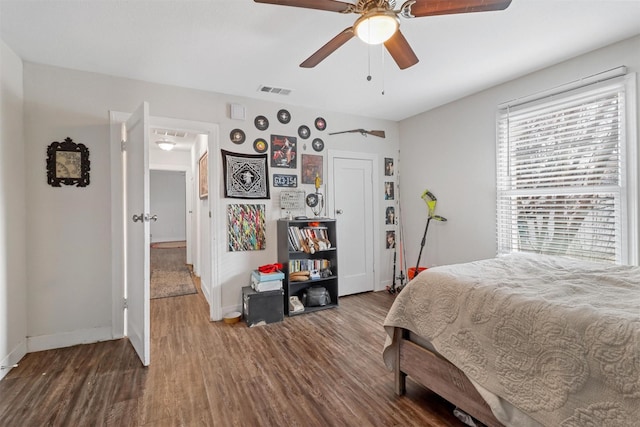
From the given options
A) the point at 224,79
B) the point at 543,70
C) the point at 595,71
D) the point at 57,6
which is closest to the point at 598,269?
the point at 595,71

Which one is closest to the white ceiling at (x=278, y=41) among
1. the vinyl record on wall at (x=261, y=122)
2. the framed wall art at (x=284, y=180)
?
the vinyl record on wall at (x=261, y=122)

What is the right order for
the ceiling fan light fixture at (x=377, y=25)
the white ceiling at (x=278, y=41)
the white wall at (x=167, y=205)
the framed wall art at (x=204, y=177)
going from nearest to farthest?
the ceiling fan light fixture at (x=377, y=25), the white ceiling at (x=278, y=41), the framed wall art at (x=204, y=177), the white wall at (x=167, y=205)

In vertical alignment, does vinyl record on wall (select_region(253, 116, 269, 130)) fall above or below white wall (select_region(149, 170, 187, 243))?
above

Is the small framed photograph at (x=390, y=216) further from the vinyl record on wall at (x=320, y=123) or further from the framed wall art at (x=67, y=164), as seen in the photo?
the framed wall art at (x=67, y=164)

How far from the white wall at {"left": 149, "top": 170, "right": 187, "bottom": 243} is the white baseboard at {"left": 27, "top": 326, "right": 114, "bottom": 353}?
7.68 metres

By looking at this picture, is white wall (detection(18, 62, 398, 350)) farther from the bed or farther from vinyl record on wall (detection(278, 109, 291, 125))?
the bed

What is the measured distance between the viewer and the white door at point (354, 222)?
13.2 ft

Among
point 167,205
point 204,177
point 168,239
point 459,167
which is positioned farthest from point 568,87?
point 168,239

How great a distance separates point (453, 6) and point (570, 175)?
2041 millimetres

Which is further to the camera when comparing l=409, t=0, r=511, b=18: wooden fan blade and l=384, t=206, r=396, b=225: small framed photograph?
l=384, t=206, r=396, b=225: small framed photograph

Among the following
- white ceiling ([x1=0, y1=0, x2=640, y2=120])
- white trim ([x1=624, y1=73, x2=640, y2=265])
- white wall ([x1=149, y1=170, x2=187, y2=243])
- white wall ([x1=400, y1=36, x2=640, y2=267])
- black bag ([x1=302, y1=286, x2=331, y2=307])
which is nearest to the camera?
white ceiling ([x1=0, y1=0, x2=640, y2=120])

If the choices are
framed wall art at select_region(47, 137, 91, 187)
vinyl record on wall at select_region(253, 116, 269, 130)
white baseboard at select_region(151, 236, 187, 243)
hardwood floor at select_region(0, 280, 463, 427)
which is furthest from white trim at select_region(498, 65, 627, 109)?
white baseboard at select_region(151, 236, 187, 243)

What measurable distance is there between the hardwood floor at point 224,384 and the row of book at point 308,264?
2.33 feet

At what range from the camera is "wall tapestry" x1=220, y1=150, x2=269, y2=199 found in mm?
3291
